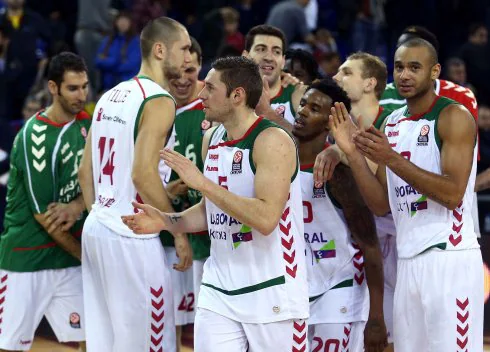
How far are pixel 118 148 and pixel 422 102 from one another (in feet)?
6.60

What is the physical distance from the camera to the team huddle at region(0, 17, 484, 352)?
578 cm

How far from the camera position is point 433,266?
611cm

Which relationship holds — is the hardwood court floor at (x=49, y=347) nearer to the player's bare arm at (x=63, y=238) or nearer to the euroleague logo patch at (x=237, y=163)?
the player's bare arm at (x=63, y=238)

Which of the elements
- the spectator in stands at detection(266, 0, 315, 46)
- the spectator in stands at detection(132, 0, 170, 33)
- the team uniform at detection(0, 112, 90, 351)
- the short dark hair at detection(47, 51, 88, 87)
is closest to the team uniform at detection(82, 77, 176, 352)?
the team uniform at detection(0, 112, 90, 351)

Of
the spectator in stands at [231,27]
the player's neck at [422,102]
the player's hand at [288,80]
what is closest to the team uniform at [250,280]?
the player's neck at [422,102]

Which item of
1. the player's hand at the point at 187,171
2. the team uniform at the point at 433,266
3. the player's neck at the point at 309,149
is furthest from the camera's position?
the player's neck at the point at 309,149

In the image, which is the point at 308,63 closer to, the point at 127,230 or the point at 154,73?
the point at 154,73

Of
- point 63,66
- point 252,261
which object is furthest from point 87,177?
point 252,261

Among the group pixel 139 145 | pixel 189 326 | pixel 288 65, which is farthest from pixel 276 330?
pixel 189 326

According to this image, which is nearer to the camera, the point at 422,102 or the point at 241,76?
the point at 241,76

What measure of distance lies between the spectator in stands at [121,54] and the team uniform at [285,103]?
6543mm

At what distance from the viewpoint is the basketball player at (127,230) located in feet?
21.8

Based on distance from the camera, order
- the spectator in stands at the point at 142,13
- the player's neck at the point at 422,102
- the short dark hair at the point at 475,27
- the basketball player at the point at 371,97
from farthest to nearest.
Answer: the spectator in stands at the point at 142,13 → the short dark hair at the point at 475,27 → the basketball player at the point at 371,97 → the player's neck at the point at 422,102

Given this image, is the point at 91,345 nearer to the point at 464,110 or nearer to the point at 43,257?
the point at 43,257
